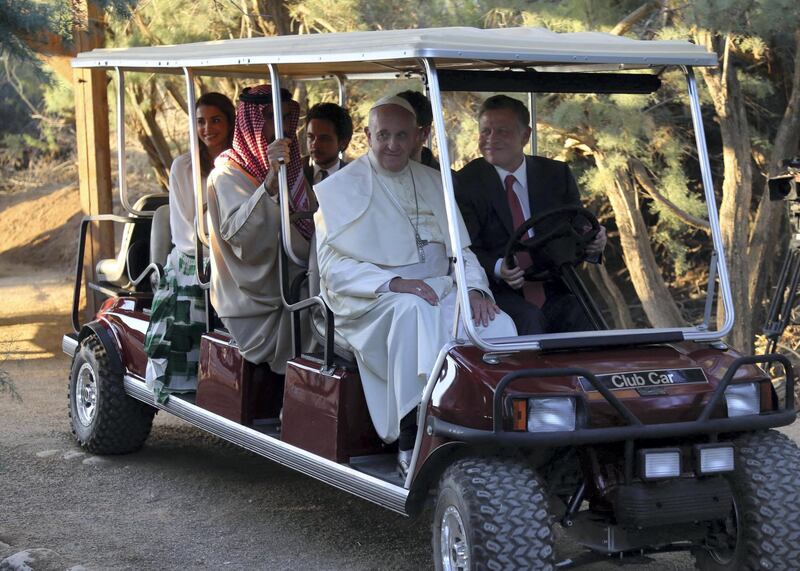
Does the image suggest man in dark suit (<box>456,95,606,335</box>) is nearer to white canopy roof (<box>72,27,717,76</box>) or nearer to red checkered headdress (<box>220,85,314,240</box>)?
white canopy roof (<box>72,27,717,76</box>)

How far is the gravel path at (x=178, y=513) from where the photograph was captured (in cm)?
477

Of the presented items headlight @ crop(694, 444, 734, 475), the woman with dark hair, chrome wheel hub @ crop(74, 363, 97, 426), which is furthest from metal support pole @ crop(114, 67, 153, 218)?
headlight @ crop(694, 444, 734, 475)

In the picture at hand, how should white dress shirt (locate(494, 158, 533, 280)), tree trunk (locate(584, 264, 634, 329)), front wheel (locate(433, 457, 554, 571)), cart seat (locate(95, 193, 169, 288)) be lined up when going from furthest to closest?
tree trunk (locate(584, 264, 634, 329)) < cart seat (locate(95, 193, 169, 288)) < white dress shirt (locate(494, 158, 533, 280)) < front wheel (locate(433, 457, 554, 571))

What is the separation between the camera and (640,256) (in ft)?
31.5

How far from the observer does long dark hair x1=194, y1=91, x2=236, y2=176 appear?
6.20 meters

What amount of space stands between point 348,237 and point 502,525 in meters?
1.39

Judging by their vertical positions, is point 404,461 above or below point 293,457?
above

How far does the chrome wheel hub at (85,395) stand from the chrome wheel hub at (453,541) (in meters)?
3.15

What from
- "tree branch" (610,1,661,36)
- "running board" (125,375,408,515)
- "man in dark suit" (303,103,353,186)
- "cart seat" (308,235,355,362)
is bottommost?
"running board" (125,375,408,515)

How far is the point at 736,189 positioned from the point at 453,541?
5777mm

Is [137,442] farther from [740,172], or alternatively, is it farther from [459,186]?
[740,172]

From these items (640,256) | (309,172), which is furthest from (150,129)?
(309,172)

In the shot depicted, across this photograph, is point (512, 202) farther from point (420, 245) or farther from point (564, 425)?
point (564, 425)

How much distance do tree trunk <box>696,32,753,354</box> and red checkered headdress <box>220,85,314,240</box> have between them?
4.42 metres
